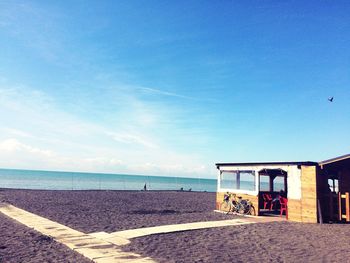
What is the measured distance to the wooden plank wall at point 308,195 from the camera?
1466 centimetres

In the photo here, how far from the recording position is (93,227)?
1229cm

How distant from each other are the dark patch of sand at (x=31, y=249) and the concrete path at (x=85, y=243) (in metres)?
0.26

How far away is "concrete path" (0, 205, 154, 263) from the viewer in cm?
761

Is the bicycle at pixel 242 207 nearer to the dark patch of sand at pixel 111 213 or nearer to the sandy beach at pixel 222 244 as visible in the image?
the dark patch of sand at pixel 111 213

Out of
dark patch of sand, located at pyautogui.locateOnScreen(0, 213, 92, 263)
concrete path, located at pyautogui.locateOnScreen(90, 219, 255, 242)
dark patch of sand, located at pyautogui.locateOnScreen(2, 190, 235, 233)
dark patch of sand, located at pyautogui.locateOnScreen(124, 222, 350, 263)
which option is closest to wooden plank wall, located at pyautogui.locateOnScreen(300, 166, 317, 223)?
dark patch of sand, located at pyautogui.locateOnScreen(124, 222, 350, 263)

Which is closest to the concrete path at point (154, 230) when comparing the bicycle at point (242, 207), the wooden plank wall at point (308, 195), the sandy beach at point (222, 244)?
the sandy beach at point (222, 244)

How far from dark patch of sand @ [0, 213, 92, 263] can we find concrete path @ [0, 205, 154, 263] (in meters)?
0.26

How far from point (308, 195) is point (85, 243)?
419 inches

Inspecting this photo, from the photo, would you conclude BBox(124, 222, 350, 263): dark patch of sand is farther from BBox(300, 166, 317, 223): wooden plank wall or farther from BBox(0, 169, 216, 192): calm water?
BBox(0, 169, 216, 192): calm water

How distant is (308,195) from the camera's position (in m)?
14.9

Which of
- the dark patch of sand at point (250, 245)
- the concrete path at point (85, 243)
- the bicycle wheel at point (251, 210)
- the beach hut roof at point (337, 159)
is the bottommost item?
the concrete path at point (85, 243)

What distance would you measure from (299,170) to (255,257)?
8.32m

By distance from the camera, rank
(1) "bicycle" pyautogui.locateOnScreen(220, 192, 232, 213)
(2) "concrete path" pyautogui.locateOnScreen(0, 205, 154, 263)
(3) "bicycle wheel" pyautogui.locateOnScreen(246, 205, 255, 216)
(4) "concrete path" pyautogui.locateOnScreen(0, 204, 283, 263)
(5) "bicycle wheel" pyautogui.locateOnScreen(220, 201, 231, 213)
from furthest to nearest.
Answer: (5) "bicycle wheel" pyautogui.locateOnScreen(220, 201, 231, 213)
(1) "bicycle" pyautogui.locateOnScreen(220, 192, 232, 213)
(3) "bicycle wheel" pyautogui.locateOnScreen(246, 205, 255, 216)
(4) "concrete path" pyautogui.locateOnScreen(0, 204, 283, 263)
(2) "concrete path" pyautogui.locateOnScreen(0, 205, 154, 263)

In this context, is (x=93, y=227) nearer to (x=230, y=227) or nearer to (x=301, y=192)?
(x=230, y=227)
